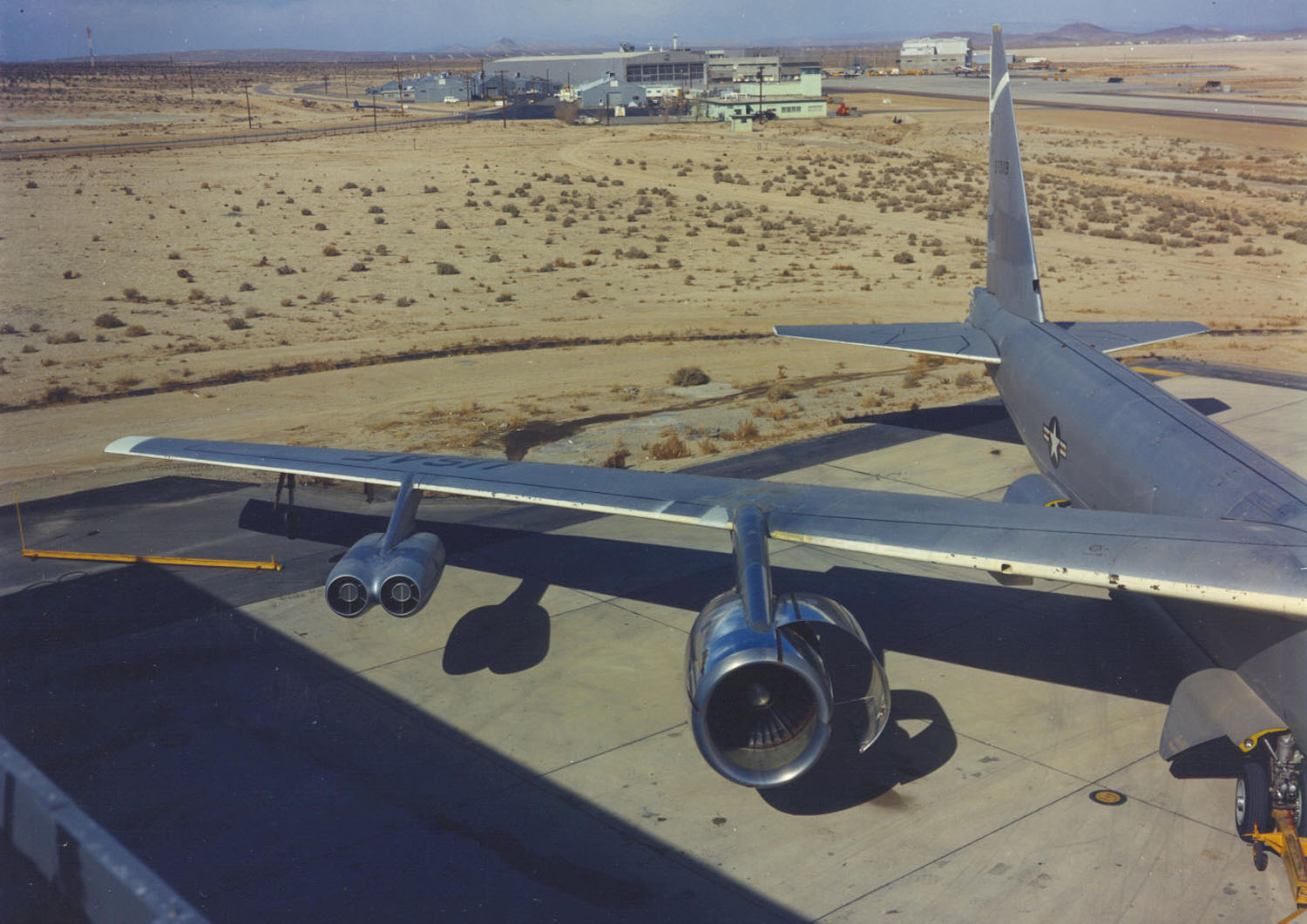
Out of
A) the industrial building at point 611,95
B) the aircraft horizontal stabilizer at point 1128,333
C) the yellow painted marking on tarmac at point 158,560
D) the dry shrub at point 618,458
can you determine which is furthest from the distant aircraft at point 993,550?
the industrial building at point 611,95

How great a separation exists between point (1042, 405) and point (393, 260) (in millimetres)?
44982

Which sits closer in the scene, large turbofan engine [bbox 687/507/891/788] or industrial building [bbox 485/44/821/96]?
large turbofan engine [bbox 687/507/891/788]

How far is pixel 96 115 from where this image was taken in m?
156

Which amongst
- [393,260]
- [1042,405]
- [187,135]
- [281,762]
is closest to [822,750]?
[281,762]

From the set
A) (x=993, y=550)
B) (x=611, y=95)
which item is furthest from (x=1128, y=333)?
(x=611, y=95)

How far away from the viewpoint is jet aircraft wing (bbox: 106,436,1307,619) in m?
11.0

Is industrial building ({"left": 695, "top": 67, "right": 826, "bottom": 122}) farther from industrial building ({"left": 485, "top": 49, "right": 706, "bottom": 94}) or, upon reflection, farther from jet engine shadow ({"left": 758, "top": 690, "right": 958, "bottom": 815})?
A: jet engine shadow ({"left": 758, "top": 690, "right": 958, "bottom": 815})

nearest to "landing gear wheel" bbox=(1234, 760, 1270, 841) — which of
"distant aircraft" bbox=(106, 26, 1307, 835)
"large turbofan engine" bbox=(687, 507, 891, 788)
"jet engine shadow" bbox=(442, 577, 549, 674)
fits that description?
"distant aircraft" bbox=(106, 26, 1307, 835)

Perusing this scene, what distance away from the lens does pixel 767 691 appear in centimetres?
1202

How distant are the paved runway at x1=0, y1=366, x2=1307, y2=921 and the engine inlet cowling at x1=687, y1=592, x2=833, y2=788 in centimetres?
121

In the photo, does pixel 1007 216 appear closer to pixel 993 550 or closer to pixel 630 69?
pixel 993 550

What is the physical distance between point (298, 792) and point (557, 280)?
42.5m

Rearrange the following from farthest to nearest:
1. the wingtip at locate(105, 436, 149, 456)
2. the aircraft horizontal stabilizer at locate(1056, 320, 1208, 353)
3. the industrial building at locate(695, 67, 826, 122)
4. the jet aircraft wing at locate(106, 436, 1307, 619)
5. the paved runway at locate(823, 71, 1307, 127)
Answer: the industrial building at locate(695, 67, 826, 122) < the paved runway at locate(823, 71, 1307, 127) < the aircraft horizontal stabilizer at locate(1056, 320, 1208, 353) < the wingtip at locate(105, 436, 149, 456) < the jet aircraft wing at locate(106, 436, 1307, 619)

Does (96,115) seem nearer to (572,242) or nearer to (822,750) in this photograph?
(572,242)
